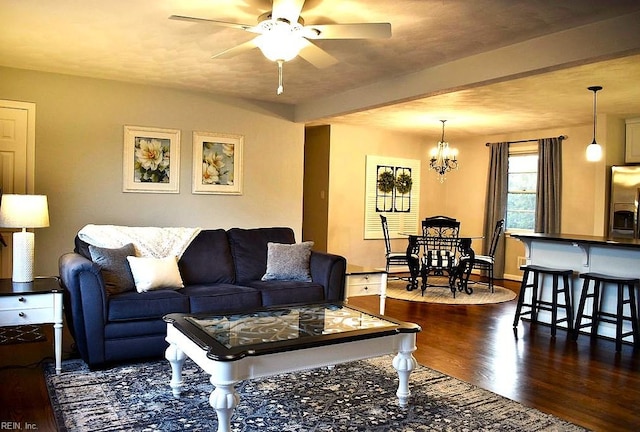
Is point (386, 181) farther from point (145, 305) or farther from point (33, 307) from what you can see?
point (33, 307)

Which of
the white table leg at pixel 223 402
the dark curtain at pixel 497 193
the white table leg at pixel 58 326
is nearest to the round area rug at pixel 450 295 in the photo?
the dark curtain at pixel 497 193

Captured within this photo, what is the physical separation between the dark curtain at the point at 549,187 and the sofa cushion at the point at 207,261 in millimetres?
5395

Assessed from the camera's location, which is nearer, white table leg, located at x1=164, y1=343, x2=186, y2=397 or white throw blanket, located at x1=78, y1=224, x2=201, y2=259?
white table leg, located at x1=164, y1=343, x2=186, y2=397

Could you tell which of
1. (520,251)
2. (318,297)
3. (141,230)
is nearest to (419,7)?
(318,297)

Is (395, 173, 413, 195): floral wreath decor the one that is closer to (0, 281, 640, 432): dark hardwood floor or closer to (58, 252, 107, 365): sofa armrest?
(0, 281, 640, 432): dark hardwood floor

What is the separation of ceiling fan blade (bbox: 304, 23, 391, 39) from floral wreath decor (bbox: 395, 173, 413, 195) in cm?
597

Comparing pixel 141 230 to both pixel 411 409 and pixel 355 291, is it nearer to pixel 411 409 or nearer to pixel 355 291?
pixel 355 291

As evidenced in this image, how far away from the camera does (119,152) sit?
569 centimetres

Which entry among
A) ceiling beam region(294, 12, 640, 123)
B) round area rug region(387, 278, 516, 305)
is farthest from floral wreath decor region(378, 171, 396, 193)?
ceiling beam region(294, 12, 640, 123)

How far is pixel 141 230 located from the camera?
4328 millimetres

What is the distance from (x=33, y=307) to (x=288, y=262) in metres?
2.03

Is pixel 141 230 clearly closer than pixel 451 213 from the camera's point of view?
Yes

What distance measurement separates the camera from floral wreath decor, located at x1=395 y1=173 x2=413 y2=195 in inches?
357

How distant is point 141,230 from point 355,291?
1950mm
